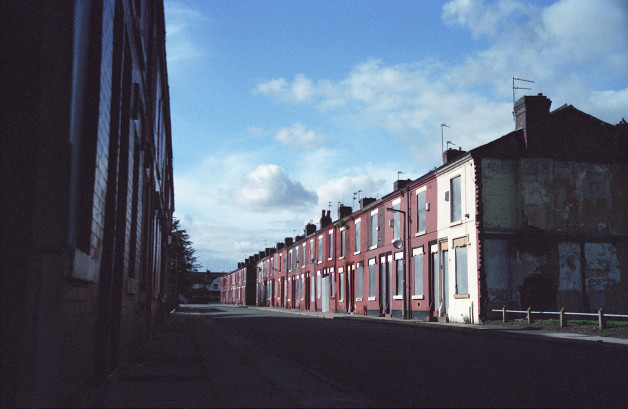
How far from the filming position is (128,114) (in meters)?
8.40

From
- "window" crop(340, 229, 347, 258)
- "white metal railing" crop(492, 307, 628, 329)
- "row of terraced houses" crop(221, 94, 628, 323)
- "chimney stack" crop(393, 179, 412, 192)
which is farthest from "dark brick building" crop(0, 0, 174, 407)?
"window" crop(340, 229, 347, 258)

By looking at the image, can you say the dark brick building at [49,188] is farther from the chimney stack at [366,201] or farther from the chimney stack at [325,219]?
the chimney stack at [325,219]

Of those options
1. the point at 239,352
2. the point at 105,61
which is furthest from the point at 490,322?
the point at 105,61

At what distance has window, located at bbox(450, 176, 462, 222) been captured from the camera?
27.7 metres

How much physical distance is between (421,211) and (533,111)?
7.58 meters

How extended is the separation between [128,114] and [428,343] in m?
10.9

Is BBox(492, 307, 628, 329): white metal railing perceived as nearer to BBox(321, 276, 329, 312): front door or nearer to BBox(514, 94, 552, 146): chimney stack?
BBox(514, 94, 552, 146): chimney stack

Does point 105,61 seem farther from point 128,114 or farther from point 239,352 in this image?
point 239,352

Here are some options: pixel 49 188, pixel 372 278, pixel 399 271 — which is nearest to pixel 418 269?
pixel 399 271

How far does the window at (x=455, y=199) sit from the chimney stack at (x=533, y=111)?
3.53 m

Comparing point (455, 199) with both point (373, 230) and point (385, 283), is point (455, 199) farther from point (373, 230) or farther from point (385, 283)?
point (373, 230)

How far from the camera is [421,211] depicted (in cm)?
3169

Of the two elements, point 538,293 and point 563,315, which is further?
point 538,293

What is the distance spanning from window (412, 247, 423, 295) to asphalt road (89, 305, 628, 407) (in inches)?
606
